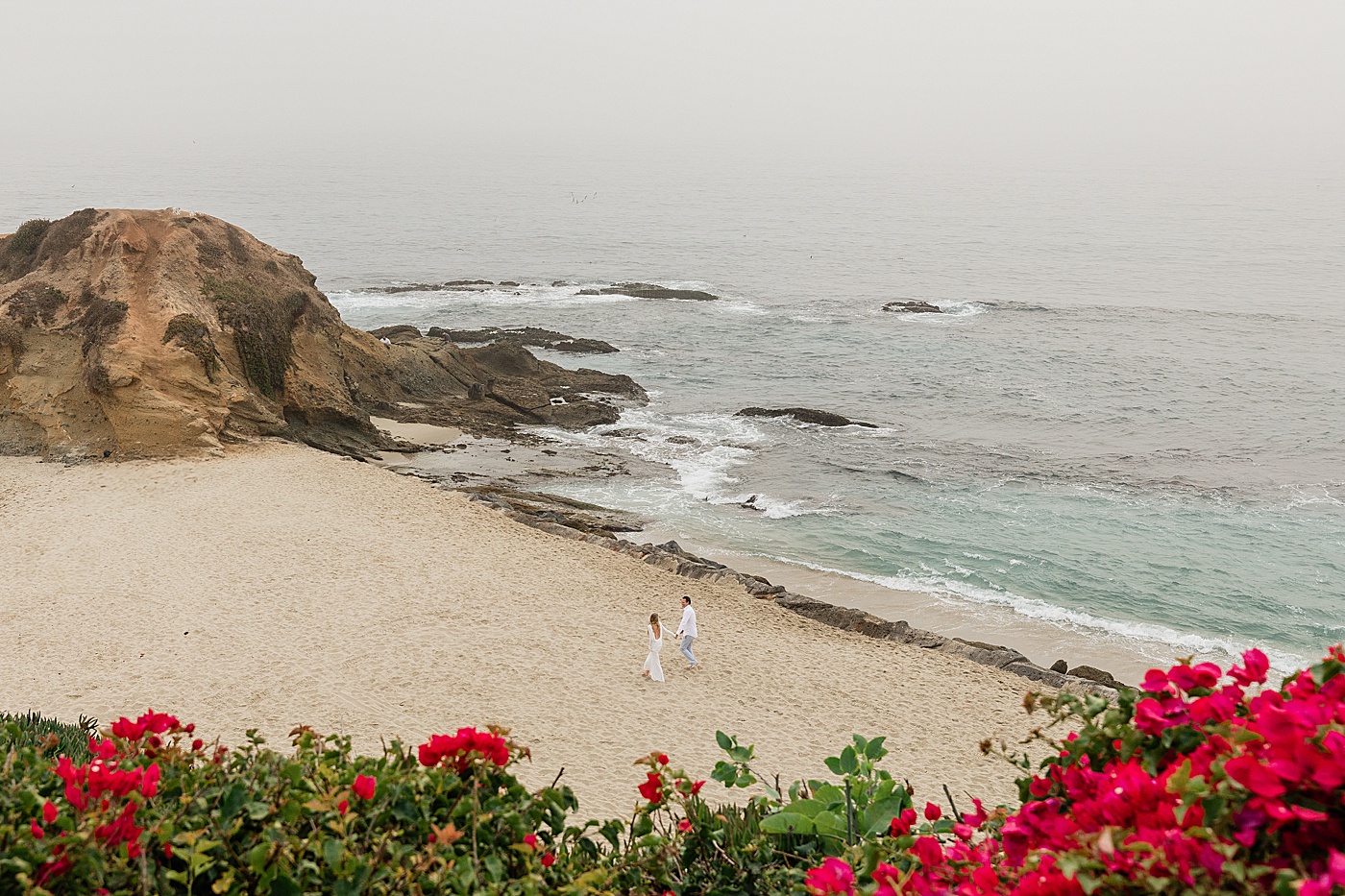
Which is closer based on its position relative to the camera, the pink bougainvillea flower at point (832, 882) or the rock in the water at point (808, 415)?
the pink bougainvillea flower at point (832, 882)

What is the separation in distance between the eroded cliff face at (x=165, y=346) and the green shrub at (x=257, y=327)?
3 centimetres

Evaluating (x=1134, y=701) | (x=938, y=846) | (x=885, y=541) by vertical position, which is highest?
(x=1134, y=701)

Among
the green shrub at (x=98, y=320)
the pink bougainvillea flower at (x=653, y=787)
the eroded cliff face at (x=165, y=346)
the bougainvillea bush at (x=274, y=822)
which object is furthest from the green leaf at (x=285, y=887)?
the green shrub at (x=98, y=320)

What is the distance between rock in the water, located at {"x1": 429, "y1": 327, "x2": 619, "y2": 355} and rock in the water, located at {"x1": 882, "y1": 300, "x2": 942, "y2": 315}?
61.8 ft

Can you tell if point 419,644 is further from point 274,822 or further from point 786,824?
point 786,824

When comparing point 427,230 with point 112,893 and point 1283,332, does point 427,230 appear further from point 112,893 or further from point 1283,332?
point 112,893

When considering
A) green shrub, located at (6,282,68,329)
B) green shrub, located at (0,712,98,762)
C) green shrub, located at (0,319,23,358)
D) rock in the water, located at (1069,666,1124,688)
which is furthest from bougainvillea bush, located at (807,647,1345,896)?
green shrub, located at (6,282,68,329)

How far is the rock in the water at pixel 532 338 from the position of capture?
143 feet

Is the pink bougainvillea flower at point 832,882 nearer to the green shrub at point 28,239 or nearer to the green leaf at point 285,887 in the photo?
the green leaf at point 285,887

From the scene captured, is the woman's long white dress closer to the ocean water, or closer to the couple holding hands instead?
the couple holding hands

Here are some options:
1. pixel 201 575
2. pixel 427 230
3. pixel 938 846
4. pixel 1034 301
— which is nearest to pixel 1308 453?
pixel 1034 301

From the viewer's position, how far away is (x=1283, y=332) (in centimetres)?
5022

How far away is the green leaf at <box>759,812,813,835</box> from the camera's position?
3.67 metres

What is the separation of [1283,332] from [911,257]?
3030 cm
